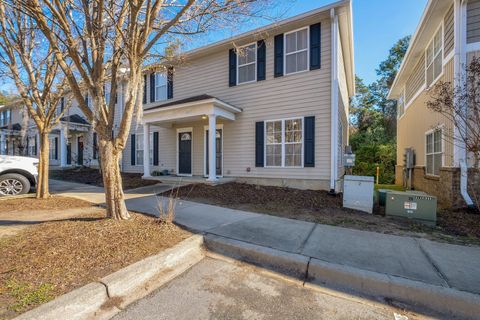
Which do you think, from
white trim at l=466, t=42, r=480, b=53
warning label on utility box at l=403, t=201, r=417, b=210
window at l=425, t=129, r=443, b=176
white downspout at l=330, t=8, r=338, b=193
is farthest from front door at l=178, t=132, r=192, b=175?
white trim at l=466, t=42, r=480, b=53

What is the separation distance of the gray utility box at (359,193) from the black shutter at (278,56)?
4.72 m

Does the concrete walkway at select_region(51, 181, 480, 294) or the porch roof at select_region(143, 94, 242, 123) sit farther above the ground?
the porch roof at select_region(143, 94, 242, 123)

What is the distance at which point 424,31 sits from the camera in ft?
29.0

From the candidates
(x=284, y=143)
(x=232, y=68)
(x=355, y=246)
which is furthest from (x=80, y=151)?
(x=355, y=246)

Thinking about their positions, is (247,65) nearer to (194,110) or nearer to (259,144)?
(194,110)

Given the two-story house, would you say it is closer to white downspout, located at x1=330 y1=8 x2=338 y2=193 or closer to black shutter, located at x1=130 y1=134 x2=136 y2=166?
white downspout, located at x1=330 y1=8 x2=338 y2=193

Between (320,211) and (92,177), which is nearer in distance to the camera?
(320,211)

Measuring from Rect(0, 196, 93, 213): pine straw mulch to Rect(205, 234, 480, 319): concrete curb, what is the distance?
15.1ft

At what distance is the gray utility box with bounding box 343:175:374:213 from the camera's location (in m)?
6.43

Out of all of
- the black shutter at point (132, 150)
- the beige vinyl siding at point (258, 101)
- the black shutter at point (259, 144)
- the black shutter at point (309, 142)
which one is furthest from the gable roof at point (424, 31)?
the black shutter at point (132, 150)

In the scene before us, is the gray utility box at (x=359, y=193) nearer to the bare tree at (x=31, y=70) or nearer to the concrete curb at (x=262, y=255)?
the concrete curb at (x=262, y=255)

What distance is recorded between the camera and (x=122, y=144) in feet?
13.7

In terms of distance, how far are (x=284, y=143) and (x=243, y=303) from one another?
702cm

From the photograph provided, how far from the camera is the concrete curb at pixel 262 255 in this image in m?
3.21
